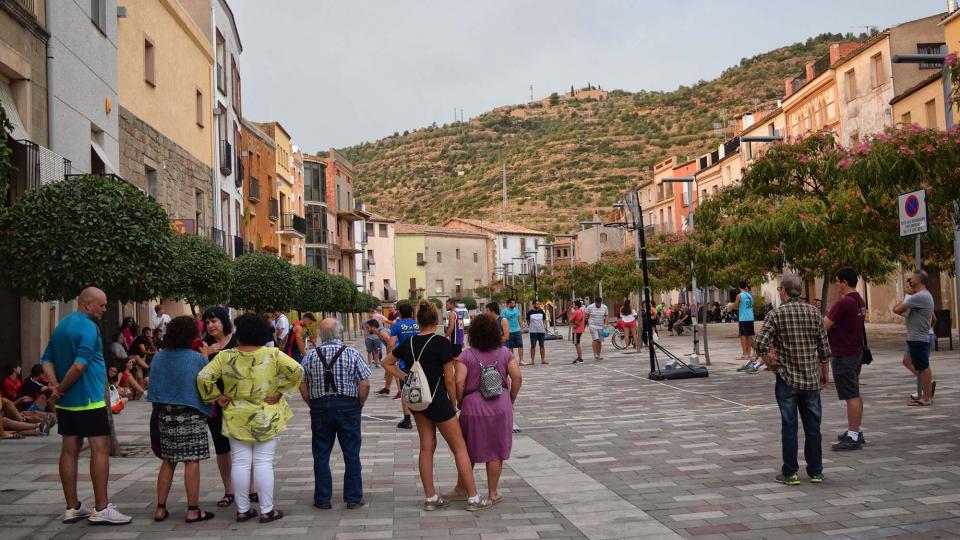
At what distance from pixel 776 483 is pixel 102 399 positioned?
221 inches

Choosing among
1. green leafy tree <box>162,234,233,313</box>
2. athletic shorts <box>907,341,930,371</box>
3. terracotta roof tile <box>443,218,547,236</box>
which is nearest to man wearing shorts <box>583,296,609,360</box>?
green leafy tree <box>162,234,233,313</box>

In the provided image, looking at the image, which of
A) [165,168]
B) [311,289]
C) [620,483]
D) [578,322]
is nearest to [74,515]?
[620,483]

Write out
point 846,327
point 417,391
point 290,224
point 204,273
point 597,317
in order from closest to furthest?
1. point 417,391
2. point 846,327
3. point 204,273
4. point 597,317
5. point 290,224

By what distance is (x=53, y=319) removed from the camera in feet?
46.9

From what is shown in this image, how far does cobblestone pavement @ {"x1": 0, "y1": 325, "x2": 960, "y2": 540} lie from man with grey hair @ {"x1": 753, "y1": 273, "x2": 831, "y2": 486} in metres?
0.26


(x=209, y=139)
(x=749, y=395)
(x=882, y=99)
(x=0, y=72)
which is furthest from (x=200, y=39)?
(x=882, y=99)

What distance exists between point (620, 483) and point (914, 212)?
6655mm

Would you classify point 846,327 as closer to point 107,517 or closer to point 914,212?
point 914,212

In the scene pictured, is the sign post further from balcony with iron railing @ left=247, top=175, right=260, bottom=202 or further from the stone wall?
balcony with iron railing @ left=247, top=175, right=260, bottom=202

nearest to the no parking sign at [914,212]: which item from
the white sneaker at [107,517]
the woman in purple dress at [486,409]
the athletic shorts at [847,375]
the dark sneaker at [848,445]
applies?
the athletic shorts at [847,375]

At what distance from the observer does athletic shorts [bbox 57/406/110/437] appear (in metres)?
6.90

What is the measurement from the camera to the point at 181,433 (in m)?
6.91

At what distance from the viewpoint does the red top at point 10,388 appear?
12234mm

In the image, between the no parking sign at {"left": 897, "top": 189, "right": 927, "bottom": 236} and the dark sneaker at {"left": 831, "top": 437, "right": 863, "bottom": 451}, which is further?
the no parking sign at {"left": 897, "top": 189, "right": 927, "bottom": 236}
